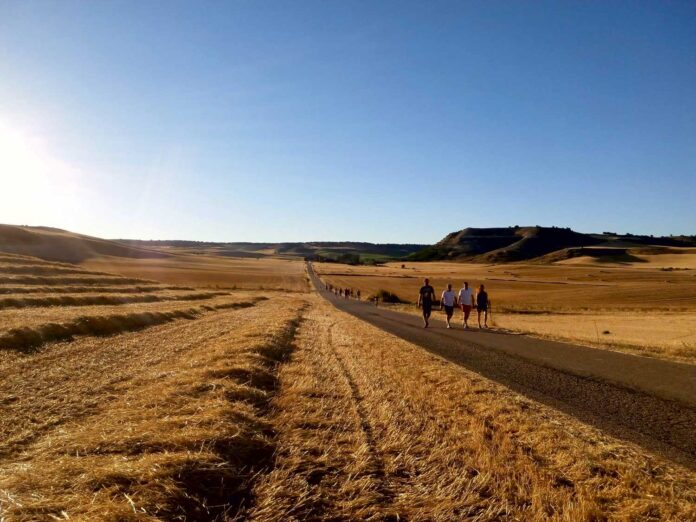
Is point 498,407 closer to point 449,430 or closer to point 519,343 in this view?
point 449,430

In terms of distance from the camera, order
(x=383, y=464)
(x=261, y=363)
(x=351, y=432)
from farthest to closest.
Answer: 1. (x=261, y=363)
2. (x=351, y=432)
3. (x=383, y=464)

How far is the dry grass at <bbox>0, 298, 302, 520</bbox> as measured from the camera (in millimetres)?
4172

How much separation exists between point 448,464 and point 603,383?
627 cm

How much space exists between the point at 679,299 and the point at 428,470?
58299 millimetres

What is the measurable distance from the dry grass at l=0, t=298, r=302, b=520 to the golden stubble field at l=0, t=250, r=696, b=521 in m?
0.02

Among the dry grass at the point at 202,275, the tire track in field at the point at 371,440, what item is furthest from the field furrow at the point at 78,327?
the dry grass at the point at 202,275

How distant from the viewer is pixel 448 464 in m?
5.40

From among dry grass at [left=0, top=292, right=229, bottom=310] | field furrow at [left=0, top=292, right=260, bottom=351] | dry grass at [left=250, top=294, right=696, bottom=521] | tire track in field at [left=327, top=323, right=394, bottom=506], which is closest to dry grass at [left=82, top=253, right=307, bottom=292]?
dry grass at [left=0, top=292, right=229, bottom=310]

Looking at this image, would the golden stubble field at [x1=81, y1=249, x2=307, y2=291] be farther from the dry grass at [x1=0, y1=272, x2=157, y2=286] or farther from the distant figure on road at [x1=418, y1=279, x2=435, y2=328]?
the distant figure on road at [x1=418, y1=279, x2=435, y2=328]

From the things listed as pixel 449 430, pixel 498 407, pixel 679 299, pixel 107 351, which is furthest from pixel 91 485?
pixel 679 299

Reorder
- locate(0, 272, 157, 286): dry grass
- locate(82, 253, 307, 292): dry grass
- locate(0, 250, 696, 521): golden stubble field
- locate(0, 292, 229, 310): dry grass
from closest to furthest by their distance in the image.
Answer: locate(0, 250, 696, 521): golden stubble field → locate(0, 292, 229, 310): dry grass → locate(0, 272, 157, 286): dry grass → locate(82, 253, 307, 292): dry grass

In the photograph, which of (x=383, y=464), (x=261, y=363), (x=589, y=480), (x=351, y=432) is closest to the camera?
(x=589, y=480)

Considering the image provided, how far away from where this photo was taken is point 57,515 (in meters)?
3.93

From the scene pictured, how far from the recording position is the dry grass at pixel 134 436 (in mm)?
4172
